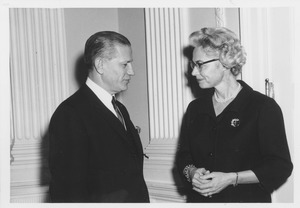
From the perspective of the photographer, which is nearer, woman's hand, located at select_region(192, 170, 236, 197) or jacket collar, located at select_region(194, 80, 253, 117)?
woman's hand, located at select_region(192, 170, 236, 197)

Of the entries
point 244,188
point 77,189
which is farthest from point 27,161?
point 244,188

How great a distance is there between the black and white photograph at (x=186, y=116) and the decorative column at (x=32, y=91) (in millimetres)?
28

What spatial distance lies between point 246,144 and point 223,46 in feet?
1.48

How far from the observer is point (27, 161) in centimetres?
259

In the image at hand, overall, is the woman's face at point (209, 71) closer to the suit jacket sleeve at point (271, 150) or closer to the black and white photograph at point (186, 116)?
the black and white photograph at point (186, 116)

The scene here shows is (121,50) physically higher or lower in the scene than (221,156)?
higher

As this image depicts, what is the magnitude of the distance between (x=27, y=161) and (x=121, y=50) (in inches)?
46.9

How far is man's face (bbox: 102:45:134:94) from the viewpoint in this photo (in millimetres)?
1806

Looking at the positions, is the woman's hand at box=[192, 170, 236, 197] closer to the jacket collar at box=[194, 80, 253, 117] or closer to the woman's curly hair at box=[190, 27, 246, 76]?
the jacket collar at box=[194, 80, 253, 117]

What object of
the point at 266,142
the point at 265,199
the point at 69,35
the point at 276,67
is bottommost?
the point at 265,199

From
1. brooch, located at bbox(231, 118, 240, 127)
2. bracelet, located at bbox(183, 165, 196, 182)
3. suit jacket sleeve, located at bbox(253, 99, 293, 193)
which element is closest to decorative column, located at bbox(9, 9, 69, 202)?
bracelet, located at bbox(183, 165, 196, 182)

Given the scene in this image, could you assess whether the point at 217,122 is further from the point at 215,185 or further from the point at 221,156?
the point at 215,185

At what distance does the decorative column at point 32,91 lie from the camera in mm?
2570

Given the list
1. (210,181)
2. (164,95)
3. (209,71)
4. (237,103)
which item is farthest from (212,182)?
(164,95)
